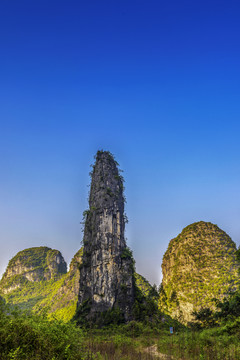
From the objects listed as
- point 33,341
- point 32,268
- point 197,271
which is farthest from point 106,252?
point 32,268

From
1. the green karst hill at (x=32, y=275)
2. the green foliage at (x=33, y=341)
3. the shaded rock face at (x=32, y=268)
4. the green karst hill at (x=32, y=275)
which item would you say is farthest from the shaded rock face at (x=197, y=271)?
the shaded rock face at (x=32, y=268)

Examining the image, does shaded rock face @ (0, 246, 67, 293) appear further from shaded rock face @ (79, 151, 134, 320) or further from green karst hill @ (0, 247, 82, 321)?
shaded rock face @ (79, 151, 134, 320)

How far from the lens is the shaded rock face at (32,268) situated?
9238cm

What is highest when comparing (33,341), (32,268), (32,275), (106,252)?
(32,268)

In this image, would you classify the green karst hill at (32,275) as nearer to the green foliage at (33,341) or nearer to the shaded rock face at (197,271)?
the shaded rock face at (197,271)

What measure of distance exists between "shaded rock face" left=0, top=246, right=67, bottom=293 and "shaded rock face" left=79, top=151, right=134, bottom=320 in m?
64.5

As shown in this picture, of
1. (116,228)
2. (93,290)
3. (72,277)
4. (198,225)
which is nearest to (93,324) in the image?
(93,290)

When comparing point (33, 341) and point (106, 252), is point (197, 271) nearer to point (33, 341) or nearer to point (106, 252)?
point (106, 252)

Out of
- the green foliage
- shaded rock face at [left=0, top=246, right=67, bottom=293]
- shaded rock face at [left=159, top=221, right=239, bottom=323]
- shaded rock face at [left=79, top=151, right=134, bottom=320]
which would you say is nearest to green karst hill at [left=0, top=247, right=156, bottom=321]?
shaded rock face at [left=0, top=246, right=67, bottom=293]

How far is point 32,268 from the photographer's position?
9388 cm

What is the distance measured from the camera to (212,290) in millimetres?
41469

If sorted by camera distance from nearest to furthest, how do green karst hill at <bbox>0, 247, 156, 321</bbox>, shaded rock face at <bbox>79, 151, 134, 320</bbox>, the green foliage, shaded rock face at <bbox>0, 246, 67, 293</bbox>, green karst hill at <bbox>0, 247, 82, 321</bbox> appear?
1. the green foliage
2. shaded rock face at <bbox>79, 151, 134, 320</bbox>
3. green karst hill at <bbox>0, 247, 156, 321</bbox>
4. green karst hill at <bbox>0, 247, 82, 321</bbox>
5. shaded rock face at <bbox>0, 246, 67, 293</bbox>

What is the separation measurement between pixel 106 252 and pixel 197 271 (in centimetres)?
2188

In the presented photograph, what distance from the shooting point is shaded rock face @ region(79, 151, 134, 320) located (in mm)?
31156
